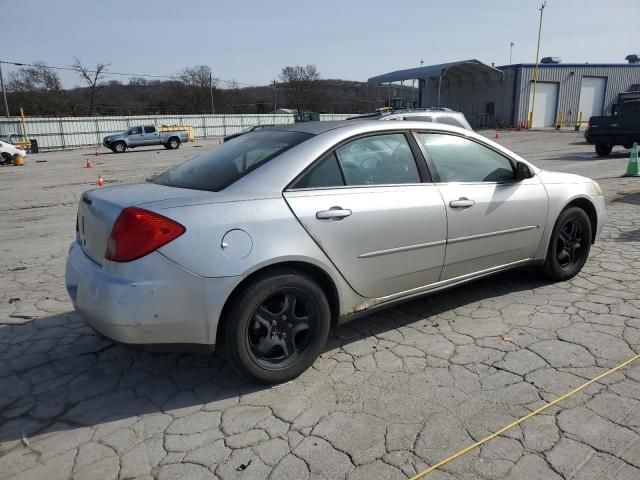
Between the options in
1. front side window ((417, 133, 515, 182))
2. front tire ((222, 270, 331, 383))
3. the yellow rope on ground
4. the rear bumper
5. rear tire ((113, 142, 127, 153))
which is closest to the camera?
the yellow rope on ground

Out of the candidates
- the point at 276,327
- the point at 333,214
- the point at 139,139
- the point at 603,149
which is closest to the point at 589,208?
the point at 333,214

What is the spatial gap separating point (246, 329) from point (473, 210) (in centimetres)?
196

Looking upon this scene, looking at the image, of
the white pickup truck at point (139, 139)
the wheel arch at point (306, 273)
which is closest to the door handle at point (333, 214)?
the wheel arch at point (306, 273)

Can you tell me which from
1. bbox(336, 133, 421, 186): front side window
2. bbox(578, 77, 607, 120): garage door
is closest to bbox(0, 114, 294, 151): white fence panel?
bbox(578, 77, 607, 120): garage door

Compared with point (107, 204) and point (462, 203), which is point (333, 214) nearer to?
point (462, 203)

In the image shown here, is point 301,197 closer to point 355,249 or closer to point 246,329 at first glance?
point 355,249

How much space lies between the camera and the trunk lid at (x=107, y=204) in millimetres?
2709

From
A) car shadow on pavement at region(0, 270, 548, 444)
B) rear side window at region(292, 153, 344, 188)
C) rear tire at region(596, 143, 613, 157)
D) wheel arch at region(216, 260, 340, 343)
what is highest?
rear side window at region(292, 153, 344, 188)

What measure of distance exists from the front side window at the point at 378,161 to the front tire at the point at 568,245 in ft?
5.55

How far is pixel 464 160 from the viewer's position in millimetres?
3783

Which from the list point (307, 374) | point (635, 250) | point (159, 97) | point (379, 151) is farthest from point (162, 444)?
point (159, 97)

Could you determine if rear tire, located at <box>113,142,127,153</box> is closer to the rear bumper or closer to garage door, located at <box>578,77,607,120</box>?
the rear bumper

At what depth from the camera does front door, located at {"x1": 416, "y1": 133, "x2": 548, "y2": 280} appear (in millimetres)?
3584

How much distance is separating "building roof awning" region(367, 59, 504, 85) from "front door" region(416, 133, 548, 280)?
1442 inches
